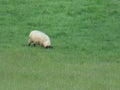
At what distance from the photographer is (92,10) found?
2742cm

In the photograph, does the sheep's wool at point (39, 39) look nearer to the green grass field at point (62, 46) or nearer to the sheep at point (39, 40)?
the sheep at point (39, 40)

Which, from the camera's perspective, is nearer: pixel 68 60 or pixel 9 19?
pixel 68 60

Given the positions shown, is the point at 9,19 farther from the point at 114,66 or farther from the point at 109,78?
the point at 109,78

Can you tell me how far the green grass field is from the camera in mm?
13492

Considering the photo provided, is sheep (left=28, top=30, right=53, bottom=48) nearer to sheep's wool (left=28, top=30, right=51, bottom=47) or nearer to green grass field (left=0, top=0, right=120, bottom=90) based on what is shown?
sheep's wool (left=28, top=30, right=51, bottom=47)

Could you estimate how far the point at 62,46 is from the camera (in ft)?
68.1

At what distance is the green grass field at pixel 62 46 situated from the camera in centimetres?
1349

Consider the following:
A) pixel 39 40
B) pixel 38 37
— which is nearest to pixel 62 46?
pixel 39 40

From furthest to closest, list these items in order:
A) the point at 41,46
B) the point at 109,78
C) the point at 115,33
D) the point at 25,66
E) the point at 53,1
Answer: the point at 53,1 < the point at 115,33 < the point at 41,46 < the point at 25,66 < the point at 109,78

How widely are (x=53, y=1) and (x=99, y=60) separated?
38.6 feet

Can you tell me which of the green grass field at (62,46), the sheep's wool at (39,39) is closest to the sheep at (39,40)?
the sheep's wool at (39,39)

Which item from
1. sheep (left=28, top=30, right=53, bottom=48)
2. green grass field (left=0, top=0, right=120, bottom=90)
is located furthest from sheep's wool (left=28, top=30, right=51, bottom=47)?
green grass field (left=0, top=0, right=120, bottom=90)

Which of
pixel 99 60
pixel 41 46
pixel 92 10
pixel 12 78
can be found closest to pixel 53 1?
pixel 92 10

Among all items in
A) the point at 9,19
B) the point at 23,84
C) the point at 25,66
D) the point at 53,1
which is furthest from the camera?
the point at 53,1
